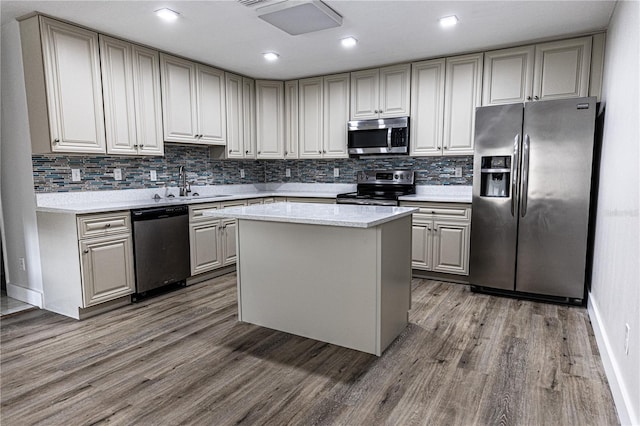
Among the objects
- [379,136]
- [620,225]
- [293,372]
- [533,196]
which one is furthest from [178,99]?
[620,225]

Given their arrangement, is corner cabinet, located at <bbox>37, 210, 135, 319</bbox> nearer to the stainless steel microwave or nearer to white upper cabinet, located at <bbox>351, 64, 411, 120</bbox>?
the stainless steel microwave

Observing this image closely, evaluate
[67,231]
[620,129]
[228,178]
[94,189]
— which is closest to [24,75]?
[94,189]

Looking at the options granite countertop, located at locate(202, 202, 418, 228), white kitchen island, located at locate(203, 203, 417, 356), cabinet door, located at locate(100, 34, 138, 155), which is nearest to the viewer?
granite countertop, located at locate(202, 202, 418, 228)

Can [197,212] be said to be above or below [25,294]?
above

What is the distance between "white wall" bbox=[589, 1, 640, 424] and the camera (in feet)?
5.60

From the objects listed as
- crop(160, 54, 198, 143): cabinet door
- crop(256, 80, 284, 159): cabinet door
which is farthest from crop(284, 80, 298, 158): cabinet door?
crop(160, 54, 198, 143): cabinet door

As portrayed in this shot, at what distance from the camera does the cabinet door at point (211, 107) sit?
432 centimetres

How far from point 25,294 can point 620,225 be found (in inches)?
179

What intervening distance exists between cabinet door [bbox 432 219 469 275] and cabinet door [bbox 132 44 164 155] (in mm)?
2943

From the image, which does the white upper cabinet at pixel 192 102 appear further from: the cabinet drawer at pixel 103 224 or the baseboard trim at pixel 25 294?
the baseboard trim at pixel 25 294

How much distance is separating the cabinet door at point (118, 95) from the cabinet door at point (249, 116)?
1554 millimetres

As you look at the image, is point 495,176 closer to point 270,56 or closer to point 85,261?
point 270,56

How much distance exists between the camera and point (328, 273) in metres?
2.53

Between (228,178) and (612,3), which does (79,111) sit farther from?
(612,3)
